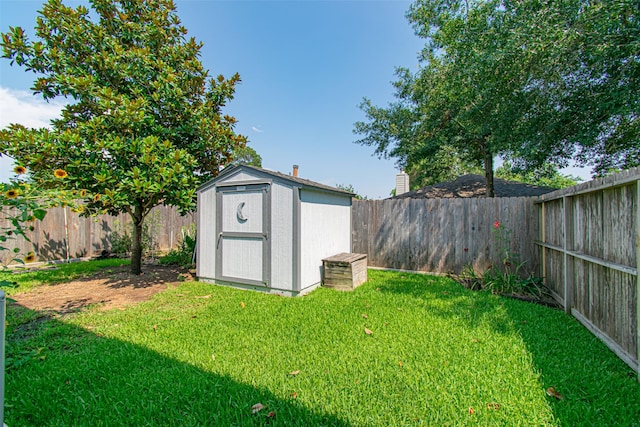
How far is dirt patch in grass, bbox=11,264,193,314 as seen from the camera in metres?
4.33

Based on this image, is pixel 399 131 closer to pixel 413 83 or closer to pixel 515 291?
pixel 413 83

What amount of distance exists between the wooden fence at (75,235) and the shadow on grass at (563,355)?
8.79 metres

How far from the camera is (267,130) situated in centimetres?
1240

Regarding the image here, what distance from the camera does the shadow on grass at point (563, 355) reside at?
193 centimetres

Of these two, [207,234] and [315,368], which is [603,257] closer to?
[315,368]

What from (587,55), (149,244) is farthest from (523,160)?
(149,244)

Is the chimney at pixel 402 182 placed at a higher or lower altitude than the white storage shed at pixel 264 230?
higher

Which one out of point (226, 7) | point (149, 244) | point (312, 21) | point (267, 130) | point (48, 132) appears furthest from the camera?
point (267, 130)

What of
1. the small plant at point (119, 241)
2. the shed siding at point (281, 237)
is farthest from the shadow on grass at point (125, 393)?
the small plant at point (119, 241)

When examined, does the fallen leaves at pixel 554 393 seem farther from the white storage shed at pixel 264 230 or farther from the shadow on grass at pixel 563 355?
the white storage shed at pixel 264 230

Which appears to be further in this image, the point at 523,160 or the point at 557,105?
the point at 523,160

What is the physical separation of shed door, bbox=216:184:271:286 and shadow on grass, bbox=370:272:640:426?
2.63 metres

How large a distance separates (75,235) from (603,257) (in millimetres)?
11653

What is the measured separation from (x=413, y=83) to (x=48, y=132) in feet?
38.0
